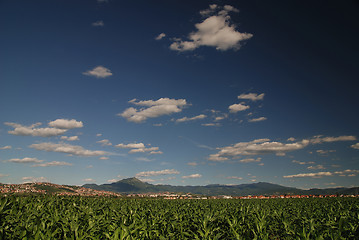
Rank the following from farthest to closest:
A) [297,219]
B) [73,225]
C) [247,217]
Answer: [297,219] → [247,217] → [73,225]

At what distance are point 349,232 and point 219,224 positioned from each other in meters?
7.68

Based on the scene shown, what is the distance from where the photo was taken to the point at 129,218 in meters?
15.5

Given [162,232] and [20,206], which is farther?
[20,206]

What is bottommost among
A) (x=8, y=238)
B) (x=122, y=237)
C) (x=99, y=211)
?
(x=99, y=211)

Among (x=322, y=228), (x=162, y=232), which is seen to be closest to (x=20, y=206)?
(x=162, y=232)

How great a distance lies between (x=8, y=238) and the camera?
8977mm

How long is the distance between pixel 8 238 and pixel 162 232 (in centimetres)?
706

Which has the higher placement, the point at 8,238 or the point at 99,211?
the point at 8,238

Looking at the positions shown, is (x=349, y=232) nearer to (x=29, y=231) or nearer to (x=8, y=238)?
(x=29, y=231)

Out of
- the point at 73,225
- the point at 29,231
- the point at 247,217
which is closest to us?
the point at 29,231

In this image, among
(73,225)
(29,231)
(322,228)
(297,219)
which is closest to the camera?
(29,231)

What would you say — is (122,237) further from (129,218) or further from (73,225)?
(129,218)

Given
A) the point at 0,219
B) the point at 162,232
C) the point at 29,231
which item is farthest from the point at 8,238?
the point at 162,232

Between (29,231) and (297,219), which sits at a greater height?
(29,231)
